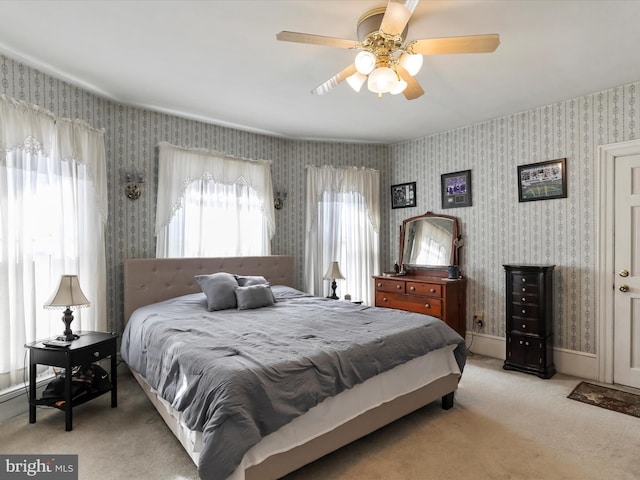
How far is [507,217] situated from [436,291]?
1178 millimetres

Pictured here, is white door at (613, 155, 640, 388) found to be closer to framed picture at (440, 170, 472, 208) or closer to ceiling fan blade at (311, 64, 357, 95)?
framed picture at (440, 170, 472, 208)

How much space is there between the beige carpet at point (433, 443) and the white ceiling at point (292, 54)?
2746 mm

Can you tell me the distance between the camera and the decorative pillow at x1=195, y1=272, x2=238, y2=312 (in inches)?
136

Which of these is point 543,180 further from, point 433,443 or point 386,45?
point 433,443

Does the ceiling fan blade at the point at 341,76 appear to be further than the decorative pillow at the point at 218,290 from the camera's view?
No

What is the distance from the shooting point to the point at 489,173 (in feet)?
14.2

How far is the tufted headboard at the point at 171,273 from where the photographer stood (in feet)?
11.6

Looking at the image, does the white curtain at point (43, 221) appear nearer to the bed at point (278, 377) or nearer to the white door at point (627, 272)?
the bed at point (278, 377)

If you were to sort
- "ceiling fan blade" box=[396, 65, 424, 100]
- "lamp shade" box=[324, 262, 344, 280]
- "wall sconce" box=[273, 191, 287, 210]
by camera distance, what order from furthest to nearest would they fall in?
"wall sconce" box=[273, 191, 287, 210] → "lamp shade" box=[324, 262, 344, 280] → "ceiling fan blade" box=[396, 65, 424, 100]

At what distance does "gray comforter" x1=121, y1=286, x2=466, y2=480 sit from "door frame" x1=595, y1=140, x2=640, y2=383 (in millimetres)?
1666

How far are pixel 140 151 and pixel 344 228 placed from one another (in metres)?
2.74

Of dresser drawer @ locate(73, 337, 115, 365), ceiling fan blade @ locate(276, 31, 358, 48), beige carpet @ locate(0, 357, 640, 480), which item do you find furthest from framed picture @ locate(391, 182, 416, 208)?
dresser drawer @ locate(73, 337, 115, 365)

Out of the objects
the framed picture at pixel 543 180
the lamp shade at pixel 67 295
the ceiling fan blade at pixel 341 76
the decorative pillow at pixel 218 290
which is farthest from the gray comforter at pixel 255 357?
the framed picture at pixel 543 180

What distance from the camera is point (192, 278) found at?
155 inches
